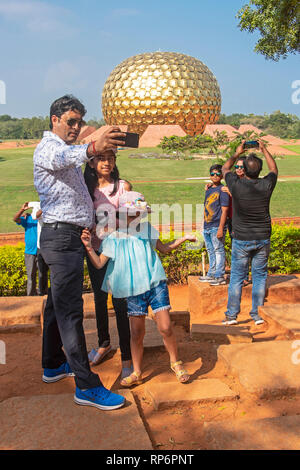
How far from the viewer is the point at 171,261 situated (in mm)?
7246

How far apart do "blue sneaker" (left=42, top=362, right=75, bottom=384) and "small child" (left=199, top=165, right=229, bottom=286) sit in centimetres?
266

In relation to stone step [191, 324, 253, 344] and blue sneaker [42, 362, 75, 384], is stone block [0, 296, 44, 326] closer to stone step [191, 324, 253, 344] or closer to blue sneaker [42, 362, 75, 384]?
blue sneaker [42, 362, 75, 384]

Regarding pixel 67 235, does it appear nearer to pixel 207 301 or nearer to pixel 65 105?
pixel 65 105

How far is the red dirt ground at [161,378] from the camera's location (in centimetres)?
236

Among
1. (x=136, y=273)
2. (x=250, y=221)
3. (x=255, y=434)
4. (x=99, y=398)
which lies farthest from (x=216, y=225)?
(x=255, y=434)

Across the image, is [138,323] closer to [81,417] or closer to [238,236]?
[81,417]

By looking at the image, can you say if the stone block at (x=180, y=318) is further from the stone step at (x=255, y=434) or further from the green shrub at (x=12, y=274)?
the green shrub at (x=12, y=274)

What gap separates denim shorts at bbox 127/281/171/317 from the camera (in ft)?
10.0

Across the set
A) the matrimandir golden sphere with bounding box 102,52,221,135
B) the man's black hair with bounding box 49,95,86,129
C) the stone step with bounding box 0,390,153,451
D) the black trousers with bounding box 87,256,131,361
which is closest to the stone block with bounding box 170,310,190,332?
the black trousers with bounding box 87,256,131,361

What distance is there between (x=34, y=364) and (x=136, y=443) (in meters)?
1.62

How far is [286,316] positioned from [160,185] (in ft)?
36.9

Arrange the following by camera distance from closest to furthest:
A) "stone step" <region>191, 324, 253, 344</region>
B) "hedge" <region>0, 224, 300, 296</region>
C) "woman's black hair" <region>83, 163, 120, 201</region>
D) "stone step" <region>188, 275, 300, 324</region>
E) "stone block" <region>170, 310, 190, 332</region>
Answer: "woman's black hair" <region>83, 163, 120, 201</region>, "stone step" <region>191, 324, 253, 344</region>, "stone block" <region>170, 310, 190, 332</region>, "stone step" <region>188, 275, 300, 324</region>, "hedge" <region>0, 224, 300, 296</region>

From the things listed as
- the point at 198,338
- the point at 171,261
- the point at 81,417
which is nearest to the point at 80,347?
the point at 81,417

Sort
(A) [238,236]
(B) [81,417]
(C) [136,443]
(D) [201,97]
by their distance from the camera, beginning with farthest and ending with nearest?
(D) [201,97] < (A) [238,236] < (B) [81,417] < (C) [136,443]
